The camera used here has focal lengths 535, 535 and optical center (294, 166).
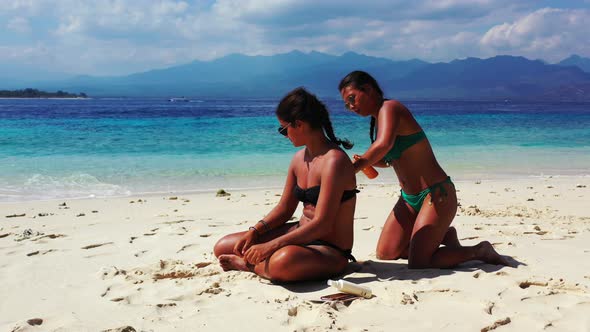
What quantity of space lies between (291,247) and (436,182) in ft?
4.20

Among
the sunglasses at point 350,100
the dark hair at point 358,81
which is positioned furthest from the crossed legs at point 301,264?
the dark hair at point 358,81

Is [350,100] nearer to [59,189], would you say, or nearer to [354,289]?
[354,289]

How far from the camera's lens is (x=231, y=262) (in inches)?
163

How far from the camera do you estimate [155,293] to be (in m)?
3.63

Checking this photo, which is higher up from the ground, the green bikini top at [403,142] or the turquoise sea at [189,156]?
the green bikini top at [403,142]

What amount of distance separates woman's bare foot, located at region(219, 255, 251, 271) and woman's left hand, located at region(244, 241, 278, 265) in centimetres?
39

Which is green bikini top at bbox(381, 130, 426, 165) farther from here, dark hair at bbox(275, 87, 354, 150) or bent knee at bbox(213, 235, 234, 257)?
bent knee at bbox(213, 235, 234, 257)

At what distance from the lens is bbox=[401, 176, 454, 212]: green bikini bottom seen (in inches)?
162

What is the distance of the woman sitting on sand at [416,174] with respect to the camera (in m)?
3.94

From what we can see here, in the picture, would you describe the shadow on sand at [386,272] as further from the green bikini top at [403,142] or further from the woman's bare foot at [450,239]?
the green bikini top at [403,142]

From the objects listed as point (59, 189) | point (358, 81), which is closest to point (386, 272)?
→ point (358, 81)

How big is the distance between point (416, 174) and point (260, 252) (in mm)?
1381

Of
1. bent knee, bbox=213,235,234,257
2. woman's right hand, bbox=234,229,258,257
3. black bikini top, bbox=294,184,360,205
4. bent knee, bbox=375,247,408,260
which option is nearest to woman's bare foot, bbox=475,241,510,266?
bent knee, bbox=375,247,408,260

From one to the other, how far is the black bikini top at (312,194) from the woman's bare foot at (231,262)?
0.67 metres
